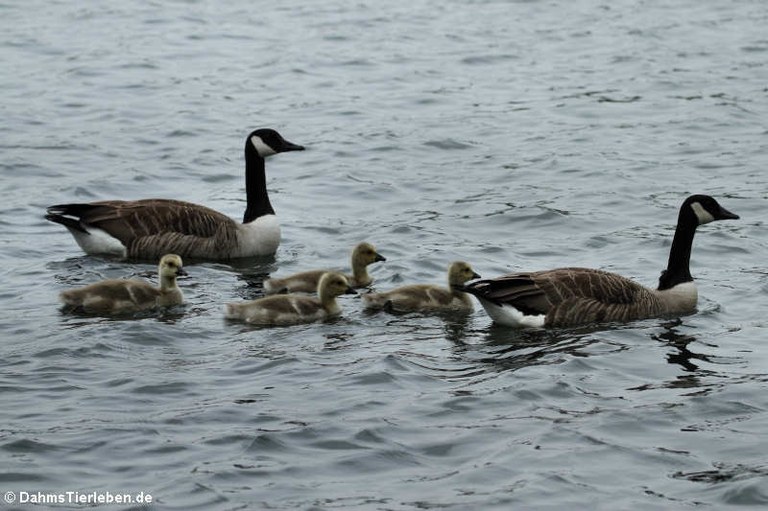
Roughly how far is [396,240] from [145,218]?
120 inches

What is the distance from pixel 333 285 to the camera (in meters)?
14.1

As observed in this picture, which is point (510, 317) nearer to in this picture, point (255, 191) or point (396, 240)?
point (396, 240)

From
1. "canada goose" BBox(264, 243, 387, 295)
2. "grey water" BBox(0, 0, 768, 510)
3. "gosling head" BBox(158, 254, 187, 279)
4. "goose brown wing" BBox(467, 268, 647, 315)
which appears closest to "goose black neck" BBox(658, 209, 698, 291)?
"grey water" BBox(0, 0, 768, 510)

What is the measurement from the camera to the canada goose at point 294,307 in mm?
13836

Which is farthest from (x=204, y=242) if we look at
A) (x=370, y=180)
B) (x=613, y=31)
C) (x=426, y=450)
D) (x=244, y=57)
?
(x=613, y=31)

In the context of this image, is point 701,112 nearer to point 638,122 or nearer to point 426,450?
point 638,122

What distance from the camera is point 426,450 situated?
35.2ft

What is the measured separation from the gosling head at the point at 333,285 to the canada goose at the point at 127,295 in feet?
4.89

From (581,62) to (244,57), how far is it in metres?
6.76

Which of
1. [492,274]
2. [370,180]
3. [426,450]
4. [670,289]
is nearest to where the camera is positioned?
[426,450]

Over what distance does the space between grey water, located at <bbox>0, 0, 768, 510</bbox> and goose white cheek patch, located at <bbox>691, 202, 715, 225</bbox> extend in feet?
2.72

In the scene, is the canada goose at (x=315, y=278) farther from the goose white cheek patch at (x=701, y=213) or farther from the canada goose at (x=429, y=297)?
the goose white cheek patch at (x=701, y=213)

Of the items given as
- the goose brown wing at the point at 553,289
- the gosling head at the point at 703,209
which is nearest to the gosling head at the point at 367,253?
the goose brown wing at the point at 553,289

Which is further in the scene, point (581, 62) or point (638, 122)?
point (581, 62)
